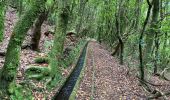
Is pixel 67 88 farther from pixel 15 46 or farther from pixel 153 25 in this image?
pixel 153 25

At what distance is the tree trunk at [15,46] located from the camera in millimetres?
8891

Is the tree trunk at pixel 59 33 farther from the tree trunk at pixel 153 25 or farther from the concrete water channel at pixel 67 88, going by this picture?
the tree trunk at pixel 153 25

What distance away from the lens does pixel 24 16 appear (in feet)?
29.7

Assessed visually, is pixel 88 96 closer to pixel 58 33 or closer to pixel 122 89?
pixel 122 89

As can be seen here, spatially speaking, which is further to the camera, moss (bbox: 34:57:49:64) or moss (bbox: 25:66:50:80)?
moss (bbox: 34:57:49:64)

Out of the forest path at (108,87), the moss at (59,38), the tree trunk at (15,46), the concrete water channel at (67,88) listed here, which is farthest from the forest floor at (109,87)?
the tree trunk at (15,46)

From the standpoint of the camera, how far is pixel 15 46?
898 cm

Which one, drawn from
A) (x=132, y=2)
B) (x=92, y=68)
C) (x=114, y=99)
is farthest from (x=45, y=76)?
(x=132, y=2)

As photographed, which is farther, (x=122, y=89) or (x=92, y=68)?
(x=92, y=68)

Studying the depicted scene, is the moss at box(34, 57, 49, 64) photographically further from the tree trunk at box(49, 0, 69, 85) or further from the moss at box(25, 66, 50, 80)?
the moss at box(25, 66, 50, 80)

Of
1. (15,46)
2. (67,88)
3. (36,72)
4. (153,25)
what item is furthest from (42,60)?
(153,25)

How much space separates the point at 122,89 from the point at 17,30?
7801 millimetres

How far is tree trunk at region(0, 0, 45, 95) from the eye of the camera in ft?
29.2

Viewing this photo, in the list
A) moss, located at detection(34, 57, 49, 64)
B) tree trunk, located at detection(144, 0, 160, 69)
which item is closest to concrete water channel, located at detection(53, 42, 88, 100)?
moss, located at detection(34, 57, 49, 64)
